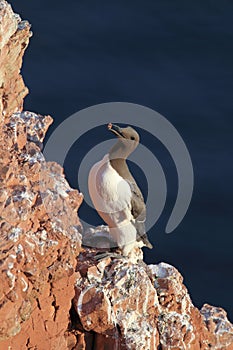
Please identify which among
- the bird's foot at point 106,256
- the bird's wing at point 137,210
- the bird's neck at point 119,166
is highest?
the bird's neck at point 119,166

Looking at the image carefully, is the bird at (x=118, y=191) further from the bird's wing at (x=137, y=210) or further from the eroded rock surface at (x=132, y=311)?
the eroded rock surface at (x=132, y=311)

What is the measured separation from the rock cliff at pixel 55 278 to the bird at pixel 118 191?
4.71 ft

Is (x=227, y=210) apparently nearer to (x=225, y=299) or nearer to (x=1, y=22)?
(x=225, y=299)

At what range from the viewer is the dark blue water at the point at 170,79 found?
28.4 m

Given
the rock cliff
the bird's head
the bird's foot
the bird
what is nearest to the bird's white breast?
the bird

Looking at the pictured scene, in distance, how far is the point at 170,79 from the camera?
34.2 metres

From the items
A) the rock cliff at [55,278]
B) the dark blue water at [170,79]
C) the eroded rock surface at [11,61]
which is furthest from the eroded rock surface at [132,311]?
the dark blue water at [170,79]

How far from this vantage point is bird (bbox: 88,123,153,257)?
48.5 feet

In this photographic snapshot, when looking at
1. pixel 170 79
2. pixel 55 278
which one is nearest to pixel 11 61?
pixel 55 278

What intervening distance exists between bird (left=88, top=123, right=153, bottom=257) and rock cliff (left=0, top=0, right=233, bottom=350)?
1.43 m

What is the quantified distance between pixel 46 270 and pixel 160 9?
26954 mm

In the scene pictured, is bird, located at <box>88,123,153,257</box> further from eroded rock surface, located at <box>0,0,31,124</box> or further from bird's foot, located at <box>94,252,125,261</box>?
eroded rock surface, located at <box>0,0,31,124</box>

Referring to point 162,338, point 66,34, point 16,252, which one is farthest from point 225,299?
point 16,252

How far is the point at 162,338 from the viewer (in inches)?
491
